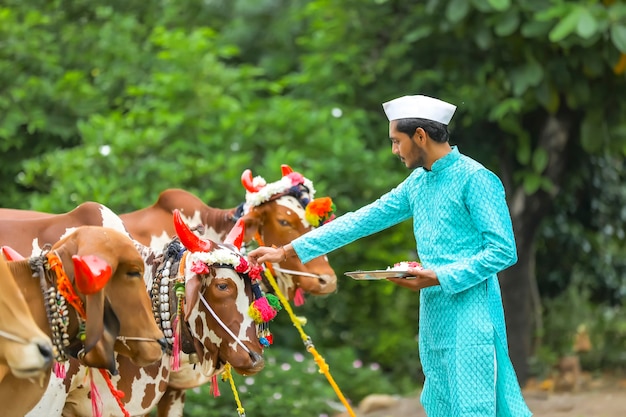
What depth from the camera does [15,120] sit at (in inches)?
358

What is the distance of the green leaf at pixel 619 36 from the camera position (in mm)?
7859

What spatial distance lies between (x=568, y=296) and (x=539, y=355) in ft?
3.95

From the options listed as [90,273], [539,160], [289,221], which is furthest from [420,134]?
[539,160]

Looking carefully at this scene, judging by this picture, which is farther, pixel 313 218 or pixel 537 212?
pixel 537 212

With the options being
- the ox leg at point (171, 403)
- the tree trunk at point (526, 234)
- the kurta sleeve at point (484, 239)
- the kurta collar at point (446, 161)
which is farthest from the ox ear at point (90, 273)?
the tree trunk at point (526, 234)

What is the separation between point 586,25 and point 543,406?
10.1ft

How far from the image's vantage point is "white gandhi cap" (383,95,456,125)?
173 inches

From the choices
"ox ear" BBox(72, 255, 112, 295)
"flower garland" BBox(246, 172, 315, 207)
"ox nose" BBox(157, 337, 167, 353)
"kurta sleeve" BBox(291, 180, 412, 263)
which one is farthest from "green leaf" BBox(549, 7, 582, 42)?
"ox ear" BBox(72, 255, 112, 295)

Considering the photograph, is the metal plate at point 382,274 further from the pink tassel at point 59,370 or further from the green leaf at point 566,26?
the green leaf at point 566,26

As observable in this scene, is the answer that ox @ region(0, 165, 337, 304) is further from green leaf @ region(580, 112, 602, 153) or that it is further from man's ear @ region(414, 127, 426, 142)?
green leaf @ region(580, 112, 602, 153)

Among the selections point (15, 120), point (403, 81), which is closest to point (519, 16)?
point (403, 81)

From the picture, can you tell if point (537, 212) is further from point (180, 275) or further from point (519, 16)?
point (180, 275)

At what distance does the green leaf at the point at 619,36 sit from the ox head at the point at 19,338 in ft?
17.8

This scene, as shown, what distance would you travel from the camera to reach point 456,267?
423 cm
